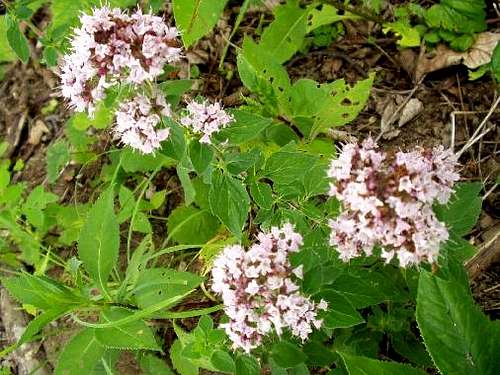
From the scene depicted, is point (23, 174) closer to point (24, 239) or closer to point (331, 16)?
point (24, 239)

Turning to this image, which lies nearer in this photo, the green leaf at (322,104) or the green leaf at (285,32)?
the green leaf at (322,104)

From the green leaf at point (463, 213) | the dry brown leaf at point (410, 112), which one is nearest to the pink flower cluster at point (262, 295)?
the green leaf at point (463, 213)

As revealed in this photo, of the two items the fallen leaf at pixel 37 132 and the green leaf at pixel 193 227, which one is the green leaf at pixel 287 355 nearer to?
the green leaf at pixel 193 227

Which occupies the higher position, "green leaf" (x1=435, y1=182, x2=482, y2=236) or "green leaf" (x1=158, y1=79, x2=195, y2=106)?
"green leaf" (x1=158, y1=79, x2=195, y2=106)

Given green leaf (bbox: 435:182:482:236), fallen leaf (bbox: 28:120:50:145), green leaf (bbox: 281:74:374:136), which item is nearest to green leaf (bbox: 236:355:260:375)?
green leaf (bbox: 435:182:482:236)

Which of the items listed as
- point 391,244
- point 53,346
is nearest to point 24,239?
point 53,346

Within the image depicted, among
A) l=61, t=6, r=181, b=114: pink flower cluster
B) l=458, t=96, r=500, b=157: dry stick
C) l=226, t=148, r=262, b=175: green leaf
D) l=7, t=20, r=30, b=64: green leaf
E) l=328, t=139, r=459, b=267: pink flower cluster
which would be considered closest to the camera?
l=328, t=139, r=459, b=267: pink flower cluster

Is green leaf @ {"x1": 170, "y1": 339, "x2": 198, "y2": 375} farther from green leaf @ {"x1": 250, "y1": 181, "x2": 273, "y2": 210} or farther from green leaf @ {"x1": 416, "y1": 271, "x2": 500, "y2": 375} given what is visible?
green leaf @ {"x1": 416, "y1": 271, "x2": 500, "y2": 375}
